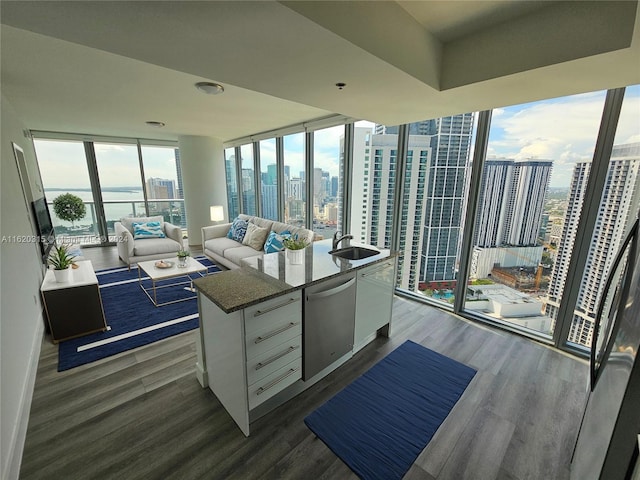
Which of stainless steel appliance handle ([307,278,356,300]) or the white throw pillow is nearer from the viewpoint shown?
stainless steel appliance handle ([307,278,356,300])

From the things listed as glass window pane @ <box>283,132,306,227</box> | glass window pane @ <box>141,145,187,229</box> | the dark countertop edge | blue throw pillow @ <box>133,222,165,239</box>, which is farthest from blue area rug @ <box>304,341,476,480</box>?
glass window pane @ <box>141,145,187,229</box>

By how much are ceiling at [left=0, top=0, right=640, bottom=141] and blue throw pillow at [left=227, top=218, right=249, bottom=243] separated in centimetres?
276

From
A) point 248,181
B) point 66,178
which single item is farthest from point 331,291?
point 66,178

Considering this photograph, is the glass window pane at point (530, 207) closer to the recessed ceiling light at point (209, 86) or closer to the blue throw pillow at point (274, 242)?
the blue throw pillow at point (274, 242)

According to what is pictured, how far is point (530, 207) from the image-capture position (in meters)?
2.74

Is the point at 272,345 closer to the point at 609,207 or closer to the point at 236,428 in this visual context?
the point at 236,428

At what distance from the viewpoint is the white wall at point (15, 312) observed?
1.55m

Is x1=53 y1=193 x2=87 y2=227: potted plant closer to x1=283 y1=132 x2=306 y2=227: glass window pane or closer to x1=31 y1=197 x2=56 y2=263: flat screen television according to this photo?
x1=31 y1=197 x2=56 y2=263: flat screen television

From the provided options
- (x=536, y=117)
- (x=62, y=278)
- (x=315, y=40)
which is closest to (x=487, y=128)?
(x=536, y=117)

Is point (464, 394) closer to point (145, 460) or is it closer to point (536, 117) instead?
point (145, 460)

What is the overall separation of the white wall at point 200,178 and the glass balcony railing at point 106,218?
1340 millimetres

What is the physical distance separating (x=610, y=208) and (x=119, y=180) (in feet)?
28.3

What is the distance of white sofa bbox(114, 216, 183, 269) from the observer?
4660mm

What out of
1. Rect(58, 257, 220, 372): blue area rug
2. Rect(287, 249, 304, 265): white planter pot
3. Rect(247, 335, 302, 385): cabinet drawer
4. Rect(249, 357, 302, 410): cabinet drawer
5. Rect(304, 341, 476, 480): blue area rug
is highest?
Rect(287, 249, 304, 265): white planter pot
